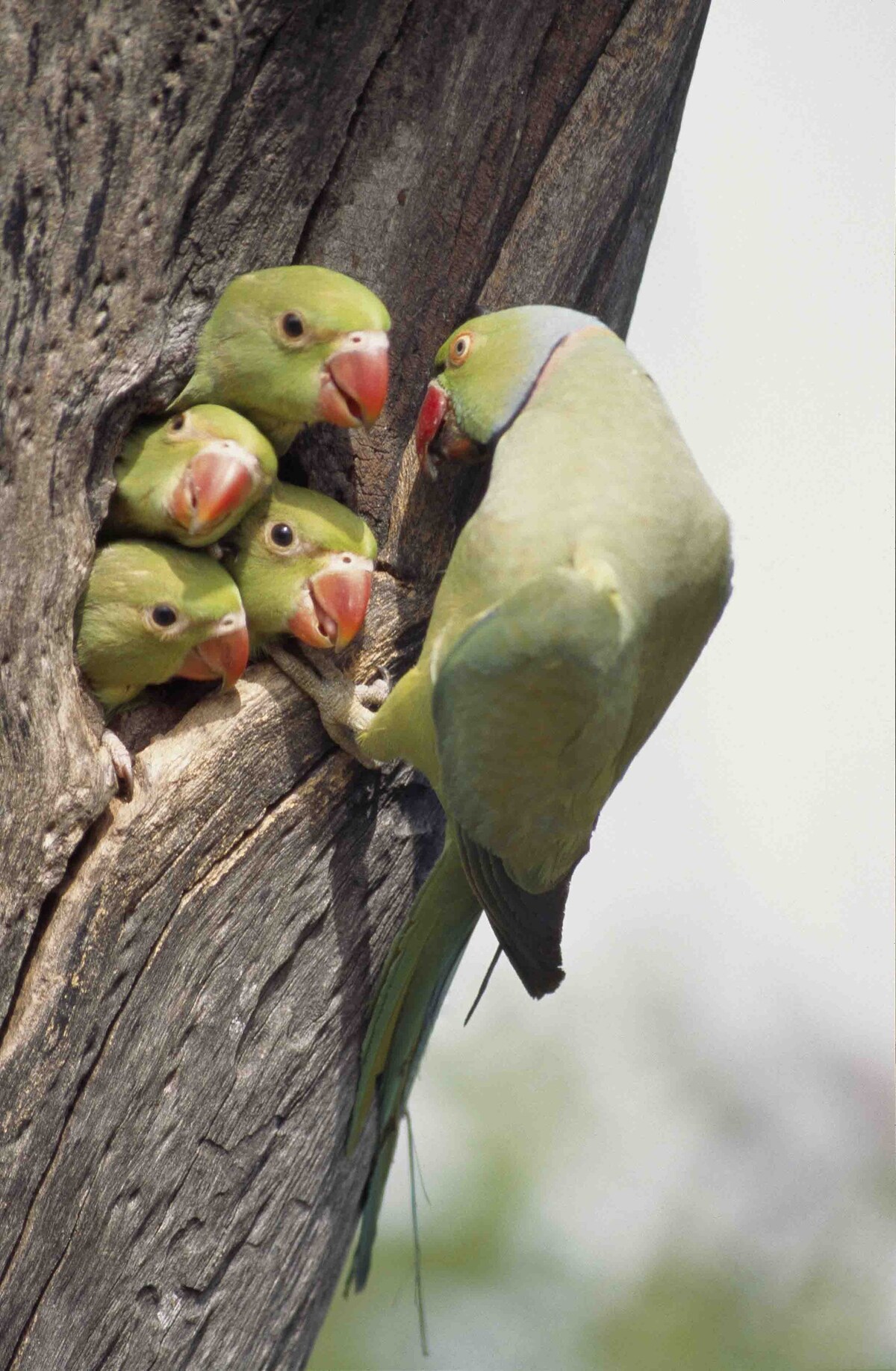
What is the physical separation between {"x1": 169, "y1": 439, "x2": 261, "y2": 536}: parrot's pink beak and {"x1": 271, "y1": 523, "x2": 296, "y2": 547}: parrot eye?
0.19 meters

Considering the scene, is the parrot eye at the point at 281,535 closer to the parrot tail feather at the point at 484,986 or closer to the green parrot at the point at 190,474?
the green parrot at the point at 190,474

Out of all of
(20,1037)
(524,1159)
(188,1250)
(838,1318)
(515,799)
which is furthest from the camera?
(524,1159)

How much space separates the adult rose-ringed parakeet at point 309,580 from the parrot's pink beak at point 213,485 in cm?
20

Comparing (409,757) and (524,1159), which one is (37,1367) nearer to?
(409,757)

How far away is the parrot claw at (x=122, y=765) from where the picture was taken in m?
2.32

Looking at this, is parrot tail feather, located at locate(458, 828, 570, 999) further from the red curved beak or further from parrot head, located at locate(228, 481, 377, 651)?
the red curved beak

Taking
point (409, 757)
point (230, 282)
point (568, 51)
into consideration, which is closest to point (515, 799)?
point (409, 757)

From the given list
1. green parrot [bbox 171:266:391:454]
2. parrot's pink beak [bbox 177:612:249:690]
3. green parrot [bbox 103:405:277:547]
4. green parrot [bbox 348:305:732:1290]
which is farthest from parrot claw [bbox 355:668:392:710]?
green parrot [bbox 171:266:391:454]

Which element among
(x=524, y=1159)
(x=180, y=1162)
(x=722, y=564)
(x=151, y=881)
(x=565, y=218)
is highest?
(x=565, y=218)

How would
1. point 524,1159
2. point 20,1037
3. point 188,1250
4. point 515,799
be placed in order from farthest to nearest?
point 524,1159
point 188,1250
point 515,799
point 20,1037

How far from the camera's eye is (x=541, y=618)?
216cm

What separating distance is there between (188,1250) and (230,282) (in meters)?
2.15

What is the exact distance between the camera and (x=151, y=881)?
7.66 ft

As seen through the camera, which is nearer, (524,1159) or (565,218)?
(565,218)
